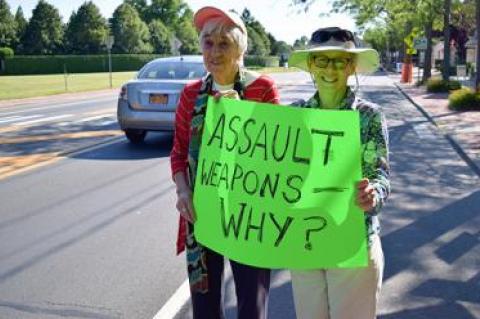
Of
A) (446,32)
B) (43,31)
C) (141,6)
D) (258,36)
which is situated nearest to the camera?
(446,32)

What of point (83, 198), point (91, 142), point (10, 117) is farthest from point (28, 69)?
point (83, 198)

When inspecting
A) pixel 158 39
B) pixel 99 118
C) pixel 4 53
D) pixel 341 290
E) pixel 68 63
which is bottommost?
pixel 99 118

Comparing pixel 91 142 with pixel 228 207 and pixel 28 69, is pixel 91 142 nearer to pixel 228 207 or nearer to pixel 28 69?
pixel 228 207

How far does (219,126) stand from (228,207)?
0.32 meters

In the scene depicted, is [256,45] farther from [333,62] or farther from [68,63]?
[333,62]

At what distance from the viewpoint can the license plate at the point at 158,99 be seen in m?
11.3

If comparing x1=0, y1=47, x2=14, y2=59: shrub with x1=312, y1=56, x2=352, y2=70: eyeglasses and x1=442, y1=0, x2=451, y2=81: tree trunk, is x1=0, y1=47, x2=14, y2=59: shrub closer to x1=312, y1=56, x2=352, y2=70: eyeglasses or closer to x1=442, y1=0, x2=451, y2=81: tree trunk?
x1=442, y1=0, x2=451, y2=81: tree trunk

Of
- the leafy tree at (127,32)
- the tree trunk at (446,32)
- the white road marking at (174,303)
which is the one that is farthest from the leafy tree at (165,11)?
the white road marking at (174,303)

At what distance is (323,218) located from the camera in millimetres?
2273

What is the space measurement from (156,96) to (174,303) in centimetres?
759

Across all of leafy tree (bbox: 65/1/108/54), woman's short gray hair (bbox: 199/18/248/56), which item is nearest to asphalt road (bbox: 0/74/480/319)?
woman's short gray hair (bbox: 199/18/248/56)

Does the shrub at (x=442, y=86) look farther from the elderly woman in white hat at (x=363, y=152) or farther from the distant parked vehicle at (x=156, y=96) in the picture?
the elderly woman in white hat at (x=363, y=152)

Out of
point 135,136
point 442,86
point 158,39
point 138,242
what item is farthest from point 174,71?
point 158,39

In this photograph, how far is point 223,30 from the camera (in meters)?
2.61
